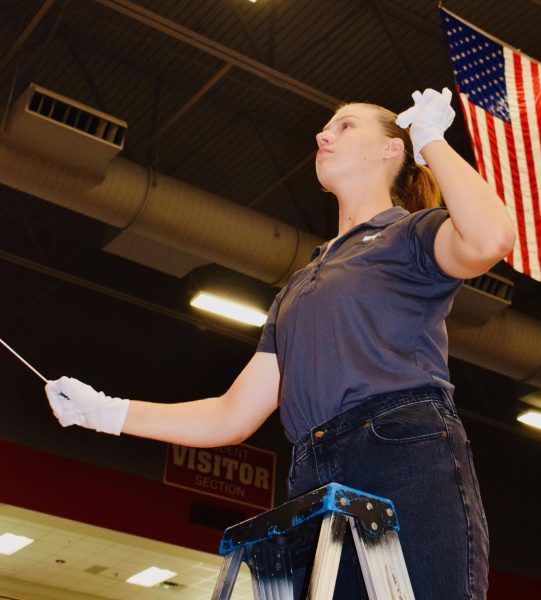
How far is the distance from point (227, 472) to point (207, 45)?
19.4ft

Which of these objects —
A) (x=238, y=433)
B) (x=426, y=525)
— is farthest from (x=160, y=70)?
(x=426, y=525)

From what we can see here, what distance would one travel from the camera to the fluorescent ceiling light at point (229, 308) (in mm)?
9797

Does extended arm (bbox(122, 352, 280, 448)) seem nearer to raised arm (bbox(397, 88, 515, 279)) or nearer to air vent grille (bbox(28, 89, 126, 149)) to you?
raised arm (bbox(397, 88, 515, 279))

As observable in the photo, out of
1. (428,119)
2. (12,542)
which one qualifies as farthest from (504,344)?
(428,119)

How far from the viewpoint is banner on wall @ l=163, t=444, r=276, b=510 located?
11.3m

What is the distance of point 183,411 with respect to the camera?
203 cm

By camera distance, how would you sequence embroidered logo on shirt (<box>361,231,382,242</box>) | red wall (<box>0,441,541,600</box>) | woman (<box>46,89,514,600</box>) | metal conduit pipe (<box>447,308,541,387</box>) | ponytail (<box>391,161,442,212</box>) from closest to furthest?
1. woman (<box>46,89,514,600</box>)
2. embroidered logo on shirt (<box>361,231,382,242</box>)
3. ponytail (<box>391,161,442,212</box>)
4. metal conduit pipe (<box>447,308,541,387</box>)
5. red wall (<box>0,441,541,600</box>)

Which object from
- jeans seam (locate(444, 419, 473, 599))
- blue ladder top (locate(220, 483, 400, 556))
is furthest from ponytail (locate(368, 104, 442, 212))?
blue ladder top (locate(220, 483, 400, 556))

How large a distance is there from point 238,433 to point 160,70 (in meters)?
7.44

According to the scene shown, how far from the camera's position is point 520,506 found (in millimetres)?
13547

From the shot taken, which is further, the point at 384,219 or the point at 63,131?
the point at 63,131

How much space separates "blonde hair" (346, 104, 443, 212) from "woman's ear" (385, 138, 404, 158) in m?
0.02

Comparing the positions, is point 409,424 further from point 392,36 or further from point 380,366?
point 392,36

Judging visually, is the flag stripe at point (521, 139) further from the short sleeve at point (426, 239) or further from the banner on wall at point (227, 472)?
the banner on wall at point (227, 472)
